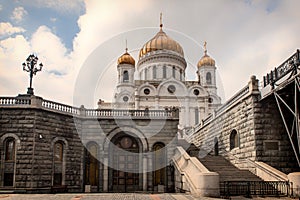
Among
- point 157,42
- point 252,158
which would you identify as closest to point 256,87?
point 252,158

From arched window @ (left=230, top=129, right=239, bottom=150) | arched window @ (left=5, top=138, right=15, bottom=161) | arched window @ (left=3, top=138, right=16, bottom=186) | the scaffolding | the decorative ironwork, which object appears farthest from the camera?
arched window @ (left=230, top=129, right=239, bottom=150)

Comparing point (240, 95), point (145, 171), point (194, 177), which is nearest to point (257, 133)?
point (240, 95)

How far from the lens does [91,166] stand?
21891 millimetres

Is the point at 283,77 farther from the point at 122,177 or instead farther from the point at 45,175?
the point at 45,175

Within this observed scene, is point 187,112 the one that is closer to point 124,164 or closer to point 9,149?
point 124,164

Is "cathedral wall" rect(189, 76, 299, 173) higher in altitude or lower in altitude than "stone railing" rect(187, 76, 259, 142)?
lower

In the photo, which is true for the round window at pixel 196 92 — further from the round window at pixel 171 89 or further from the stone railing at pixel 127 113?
the stone railing at pixel 127 113

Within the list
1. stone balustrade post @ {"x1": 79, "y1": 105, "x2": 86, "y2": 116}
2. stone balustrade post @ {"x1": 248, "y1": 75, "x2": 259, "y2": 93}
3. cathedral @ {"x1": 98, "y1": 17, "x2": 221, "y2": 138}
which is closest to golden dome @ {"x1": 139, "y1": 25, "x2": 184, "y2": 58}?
cathedral @ {"x1": 98, "y1": 17, "x2": 221, "y2": 138}

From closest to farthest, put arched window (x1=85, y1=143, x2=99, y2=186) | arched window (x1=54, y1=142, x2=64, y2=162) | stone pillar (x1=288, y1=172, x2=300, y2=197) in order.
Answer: stone pillar (x1=288, y1=172, x2=300, y2=197)
arched window (x1=54, y1=142, x2=64, y2=162)
arched window (x1=85, y1=143, x2=99, y2=186)

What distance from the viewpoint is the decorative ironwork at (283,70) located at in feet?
46.3

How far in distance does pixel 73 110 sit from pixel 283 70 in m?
13.1

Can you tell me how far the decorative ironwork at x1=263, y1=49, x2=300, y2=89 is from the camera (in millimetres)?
14125

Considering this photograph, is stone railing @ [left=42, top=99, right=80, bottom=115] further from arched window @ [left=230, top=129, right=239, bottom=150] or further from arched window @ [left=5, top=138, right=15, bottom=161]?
arched window @ [left=230, top=129, right=239, bottom=150]

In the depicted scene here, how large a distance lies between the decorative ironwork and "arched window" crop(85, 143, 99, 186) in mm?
11794
